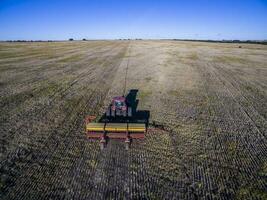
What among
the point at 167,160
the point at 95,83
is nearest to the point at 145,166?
the point at 167,160

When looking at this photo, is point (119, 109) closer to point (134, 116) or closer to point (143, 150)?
point (134, 116)

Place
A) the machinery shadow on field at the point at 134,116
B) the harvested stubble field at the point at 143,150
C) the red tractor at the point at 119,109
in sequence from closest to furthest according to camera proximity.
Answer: the harvested stubble field at the point at 143,150 < the red tractor at the point at 119,109 < the machinery shadow on field at the point at 134,116

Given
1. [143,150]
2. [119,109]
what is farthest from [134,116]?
[143,150]

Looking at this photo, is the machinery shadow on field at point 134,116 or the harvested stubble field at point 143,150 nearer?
the harvested stubble field at point 143,150

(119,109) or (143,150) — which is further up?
(119,109)

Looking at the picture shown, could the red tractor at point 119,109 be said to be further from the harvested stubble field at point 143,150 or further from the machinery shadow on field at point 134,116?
the harvested stubble field at point 143,150


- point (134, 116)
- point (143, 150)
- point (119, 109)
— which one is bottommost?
point (134, 116)

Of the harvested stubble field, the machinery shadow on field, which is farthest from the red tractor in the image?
the harvested stubble field

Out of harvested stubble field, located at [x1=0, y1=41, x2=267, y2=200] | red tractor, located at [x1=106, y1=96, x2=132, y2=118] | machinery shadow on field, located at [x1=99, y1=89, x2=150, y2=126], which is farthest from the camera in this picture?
machinery shadow on field, located at [x1=99, y1=89, x2=150, y2=126]

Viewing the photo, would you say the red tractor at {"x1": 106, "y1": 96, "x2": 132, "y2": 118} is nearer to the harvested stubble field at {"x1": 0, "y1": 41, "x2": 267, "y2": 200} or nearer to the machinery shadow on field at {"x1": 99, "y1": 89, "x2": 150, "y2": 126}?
the machinery shadow on field at {"x1": 99, "y1": 89, "x2": 150, "y2": 126}

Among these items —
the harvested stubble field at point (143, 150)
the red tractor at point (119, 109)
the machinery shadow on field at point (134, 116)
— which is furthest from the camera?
the machinery shadow on field at point (134, 116)

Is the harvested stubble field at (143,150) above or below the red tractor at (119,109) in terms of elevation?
below

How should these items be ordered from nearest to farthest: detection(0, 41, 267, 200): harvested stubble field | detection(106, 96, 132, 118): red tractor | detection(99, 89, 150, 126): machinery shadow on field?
1. detection(0, 41, 267, 200): harvested stubble field
2. detection(106, 96, 132, 118): red tractor
3. detection(99, 89, 150, 126): machinery shadow on field

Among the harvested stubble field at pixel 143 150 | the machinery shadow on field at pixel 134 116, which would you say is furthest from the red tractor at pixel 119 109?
the harvested stubble field at pixel 143 150
